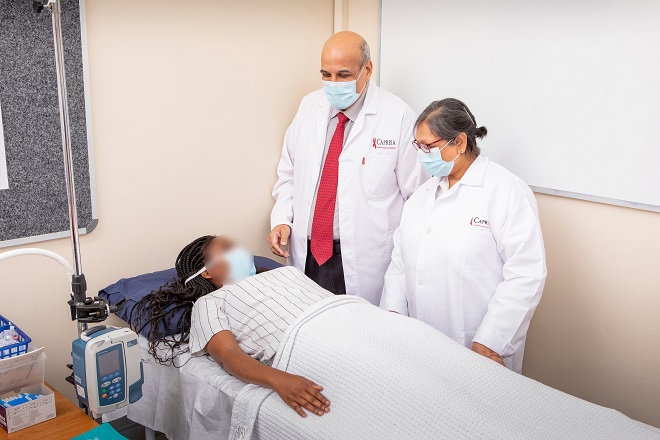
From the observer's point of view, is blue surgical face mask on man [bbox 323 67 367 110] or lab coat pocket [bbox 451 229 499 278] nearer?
lab coat pocket [bbox 451 229 499 278]

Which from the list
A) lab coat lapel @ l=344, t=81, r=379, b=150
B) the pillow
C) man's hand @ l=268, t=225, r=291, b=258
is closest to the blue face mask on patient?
the pillow

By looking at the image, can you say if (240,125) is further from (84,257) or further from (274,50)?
(84,257)

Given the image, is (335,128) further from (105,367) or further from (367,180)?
(105,367)

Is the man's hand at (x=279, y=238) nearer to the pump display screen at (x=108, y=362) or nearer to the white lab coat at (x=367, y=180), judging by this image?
the white lab coat at (x=367, y=180)

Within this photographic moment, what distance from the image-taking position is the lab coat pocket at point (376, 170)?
85.4 inches

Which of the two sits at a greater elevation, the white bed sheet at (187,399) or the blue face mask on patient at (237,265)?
the blue face mask on patient at (237,265)

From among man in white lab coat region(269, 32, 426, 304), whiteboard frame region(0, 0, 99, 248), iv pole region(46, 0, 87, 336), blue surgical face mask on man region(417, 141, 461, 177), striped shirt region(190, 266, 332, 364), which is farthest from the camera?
man in white lab coat region(269, 32, 426, 304)

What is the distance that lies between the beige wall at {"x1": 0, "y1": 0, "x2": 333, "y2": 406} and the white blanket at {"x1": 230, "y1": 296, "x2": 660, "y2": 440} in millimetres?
792

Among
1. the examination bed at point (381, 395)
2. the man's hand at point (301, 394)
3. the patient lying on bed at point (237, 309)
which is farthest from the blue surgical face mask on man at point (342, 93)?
the man's hand at point (301, 394)

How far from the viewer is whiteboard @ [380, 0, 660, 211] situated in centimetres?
177

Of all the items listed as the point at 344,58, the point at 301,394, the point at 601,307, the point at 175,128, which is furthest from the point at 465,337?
the point at 175,128

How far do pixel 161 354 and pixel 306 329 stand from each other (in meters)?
0.46

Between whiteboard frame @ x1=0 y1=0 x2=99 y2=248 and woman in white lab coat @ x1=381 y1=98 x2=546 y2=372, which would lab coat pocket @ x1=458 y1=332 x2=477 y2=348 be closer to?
woman in white lab coat @ x1=381 y1=98 x2=546 y2=372

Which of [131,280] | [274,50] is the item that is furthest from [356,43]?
[131,280]
